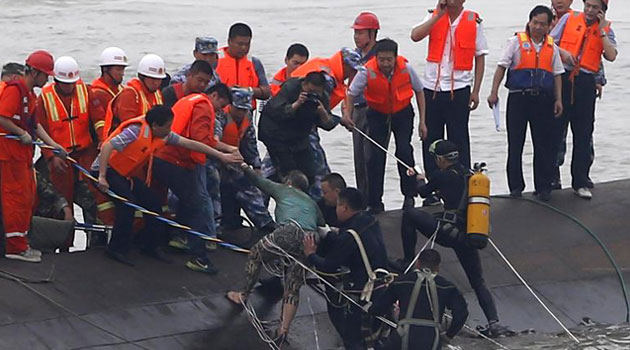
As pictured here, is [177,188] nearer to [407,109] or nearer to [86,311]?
[86,311]

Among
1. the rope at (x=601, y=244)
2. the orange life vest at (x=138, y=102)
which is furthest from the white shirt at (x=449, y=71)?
the orange life vest at (x=138, y=102)

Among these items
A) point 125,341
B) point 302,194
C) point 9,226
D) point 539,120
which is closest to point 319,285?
point 302,194

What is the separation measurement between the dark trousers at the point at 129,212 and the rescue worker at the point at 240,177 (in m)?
0.83

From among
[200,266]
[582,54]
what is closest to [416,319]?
[200,266]

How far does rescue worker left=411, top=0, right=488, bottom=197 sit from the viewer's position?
15.9 meters

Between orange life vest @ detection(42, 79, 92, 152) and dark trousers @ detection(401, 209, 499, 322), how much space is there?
10.9 ft

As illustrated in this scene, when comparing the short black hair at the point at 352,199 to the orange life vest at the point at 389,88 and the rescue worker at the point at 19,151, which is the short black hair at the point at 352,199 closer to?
the orange life vest at the point at 389,88

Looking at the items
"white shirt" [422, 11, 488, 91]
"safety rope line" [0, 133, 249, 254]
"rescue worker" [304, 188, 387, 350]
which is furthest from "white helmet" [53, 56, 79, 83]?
"white shirt" [422, 11, 488, 91]

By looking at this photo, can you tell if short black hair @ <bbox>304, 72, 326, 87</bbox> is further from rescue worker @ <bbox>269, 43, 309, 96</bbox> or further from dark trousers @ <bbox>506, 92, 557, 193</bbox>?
dark trousers @ <bbox>506, 92, 557, 193</bbox>

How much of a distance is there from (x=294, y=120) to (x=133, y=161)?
1.98 metres

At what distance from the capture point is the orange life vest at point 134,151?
13.2 m

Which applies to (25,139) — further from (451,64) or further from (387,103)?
(451,64)

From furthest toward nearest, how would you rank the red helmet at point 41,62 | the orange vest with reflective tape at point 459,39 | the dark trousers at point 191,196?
the orange vest with reflective tape at point 459,39
the dark trousers at point 191,196
the red helmet at point 41,62

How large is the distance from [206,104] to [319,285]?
2.04 metres
